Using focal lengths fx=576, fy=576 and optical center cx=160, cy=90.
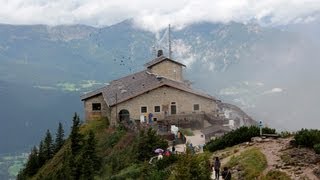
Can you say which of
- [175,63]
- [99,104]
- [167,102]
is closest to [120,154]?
[167,102]

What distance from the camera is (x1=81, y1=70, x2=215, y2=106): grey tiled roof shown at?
7206 centimetres

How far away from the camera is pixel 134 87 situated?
78312 millimetres

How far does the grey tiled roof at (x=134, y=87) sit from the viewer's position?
72.1m

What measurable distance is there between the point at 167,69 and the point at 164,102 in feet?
50.0

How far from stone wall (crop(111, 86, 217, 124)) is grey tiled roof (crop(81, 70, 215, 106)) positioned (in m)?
0.63

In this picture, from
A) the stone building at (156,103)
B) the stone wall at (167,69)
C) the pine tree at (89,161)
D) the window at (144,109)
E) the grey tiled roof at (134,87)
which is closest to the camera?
the pine tree at (89,161)

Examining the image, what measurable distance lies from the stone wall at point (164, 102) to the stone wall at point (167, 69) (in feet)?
47.8

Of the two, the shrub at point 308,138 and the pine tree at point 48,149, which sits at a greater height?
the shrub at point 308,138

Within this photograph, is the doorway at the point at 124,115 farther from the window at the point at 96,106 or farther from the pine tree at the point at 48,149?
the pine tree at the point at 48,149

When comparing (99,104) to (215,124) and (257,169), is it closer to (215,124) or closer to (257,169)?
(215,124)

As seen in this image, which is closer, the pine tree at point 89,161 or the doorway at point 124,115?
the pine tree at point 89,161

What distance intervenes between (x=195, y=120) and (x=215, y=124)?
2.50m

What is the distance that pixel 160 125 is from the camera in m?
65.1

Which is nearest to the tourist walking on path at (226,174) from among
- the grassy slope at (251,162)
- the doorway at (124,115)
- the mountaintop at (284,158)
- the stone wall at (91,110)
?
the mountaintop at (284,158)
